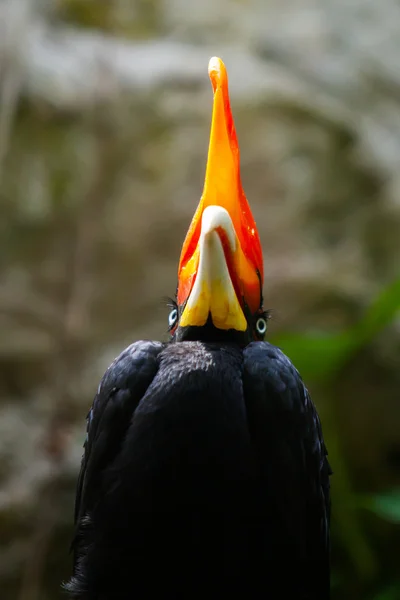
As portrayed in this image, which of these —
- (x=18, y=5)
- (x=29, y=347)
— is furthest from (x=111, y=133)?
(x=29, y=347)

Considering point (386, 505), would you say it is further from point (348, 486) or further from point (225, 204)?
point (225, 204)

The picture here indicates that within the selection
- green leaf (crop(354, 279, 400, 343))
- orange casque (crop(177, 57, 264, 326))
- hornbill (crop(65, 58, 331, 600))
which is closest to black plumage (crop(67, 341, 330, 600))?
hornbill (crop(65, 58, 331, 600))

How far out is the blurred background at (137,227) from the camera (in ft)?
7.88

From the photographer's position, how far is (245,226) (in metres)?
1.36

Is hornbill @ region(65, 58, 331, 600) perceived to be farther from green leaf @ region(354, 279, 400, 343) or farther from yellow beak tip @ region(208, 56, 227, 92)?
green leaf @ region(354, 279, 400, 343)

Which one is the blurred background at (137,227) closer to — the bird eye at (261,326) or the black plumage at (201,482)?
the bird eye at (261,326)

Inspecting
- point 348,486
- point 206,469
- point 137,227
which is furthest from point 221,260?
point 137,227

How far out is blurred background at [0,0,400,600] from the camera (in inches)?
94.5

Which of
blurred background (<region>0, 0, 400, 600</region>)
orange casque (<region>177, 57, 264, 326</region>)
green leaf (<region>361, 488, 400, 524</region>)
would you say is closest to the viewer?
orange casque (<region>177, 57, 264, 326</region>)

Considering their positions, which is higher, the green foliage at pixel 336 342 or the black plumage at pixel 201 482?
the green foliage at pixel 336 342

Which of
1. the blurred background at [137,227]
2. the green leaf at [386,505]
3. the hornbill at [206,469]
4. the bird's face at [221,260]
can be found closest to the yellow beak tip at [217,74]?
the bird's face at [221,260]

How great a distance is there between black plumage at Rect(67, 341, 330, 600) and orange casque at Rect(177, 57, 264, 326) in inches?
6.5

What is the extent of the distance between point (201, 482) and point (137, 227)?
1.70m

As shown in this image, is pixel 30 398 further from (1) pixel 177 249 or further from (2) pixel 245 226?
(2) pixel 245 226
